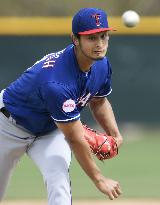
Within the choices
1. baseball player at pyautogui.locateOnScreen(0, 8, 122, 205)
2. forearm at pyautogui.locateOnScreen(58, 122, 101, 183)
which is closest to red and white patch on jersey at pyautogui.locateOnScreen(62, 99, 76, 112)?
baseball player at pyautogui.locateOnScreen(0, 8, 122, 205)

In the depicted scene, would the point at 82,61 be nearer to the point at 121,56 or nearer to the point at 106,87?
the point at 106,87

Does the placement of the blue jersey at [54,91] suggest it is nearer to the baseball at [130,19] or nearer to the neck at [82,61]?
the neck at [82,61]

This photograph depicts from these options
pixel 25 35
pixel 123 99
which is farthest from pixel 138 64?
pixel 25 35

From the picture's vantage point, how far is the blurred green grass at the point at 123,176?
268 inches

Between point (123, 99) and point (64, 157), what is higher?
point (64, 157)

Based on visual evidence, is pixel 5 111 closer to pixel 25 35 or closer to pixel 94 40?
pixel 94 40

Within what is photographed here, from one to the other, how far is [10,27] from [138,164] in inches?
92.1

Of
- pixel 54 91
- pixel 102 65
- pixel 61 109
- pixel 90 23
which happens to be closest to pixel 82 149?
pixel 61 109

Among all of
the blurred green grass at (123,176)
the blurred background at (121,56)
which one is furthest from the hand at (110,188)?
the blurred background at (121,56)

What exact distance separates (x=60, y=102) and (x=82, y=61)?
32 cm

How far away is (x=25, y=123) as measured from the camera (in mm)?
5023

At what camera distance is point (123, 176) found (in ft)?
24.4

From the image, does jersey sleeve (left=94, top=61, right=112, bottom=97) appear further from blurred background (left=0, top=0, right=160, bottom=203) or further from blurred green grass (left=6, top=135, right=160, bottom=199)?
blurred background (left=0, top=0, right=160, bottom=203)

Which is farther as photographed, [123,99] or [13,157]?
[123,99]
